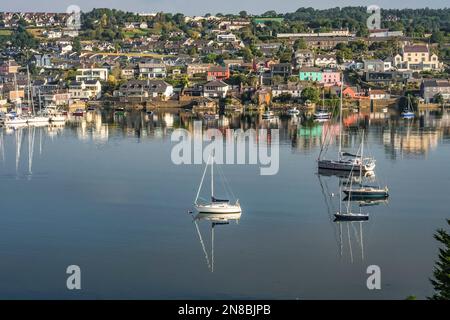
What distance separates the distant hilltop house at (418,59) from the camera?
23.4m

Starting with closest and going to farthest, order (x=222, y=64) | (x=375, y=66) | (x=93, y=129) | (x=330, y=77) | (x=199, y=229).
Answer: (x=199, y=229) → (x=93, y=129) → (x=330, y=77) → (x=375, y=66) → (x=222, y=64)

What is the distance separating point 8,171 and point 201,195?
315 centimetres

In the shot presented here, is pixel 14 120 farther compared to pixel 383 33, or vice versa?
pixel 383 33

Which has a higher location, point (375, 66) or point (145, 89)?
point (375, 66)

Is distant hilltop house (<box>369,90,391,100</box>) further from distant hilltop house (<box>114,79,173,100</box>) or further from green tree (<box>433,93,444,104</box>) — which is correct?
distant hilltop house (<box>114,79,173,100</box>)

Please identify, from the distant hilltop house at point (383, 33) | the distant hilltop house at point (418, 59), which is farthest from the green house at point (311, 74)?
the distant hilltop house at point (383, 33)

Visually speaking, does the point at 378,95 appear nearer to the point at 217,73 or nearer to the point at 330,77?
the point at 330,77

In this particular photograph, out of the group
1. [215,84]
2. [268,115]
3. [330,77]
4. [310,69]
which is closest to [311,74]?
[310,69]

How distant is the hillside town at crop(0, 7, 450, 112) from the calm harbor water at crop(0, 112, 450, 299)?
25.6ft

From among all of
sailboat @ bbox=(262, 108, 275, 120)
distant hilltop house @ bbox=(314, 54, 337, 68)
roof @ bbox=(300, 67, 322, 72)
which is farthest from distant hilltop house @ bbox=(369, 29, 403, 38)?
sailboat @ bbox=(262, 108, 275, 120)

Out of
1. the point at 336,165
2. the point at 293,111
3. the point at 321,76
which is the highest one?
the point at 321,76

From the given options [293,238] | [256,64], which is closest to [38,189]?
[293,238]

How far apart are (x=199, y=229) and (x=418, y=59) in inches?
666

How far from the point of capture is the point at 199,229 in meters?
7.75
